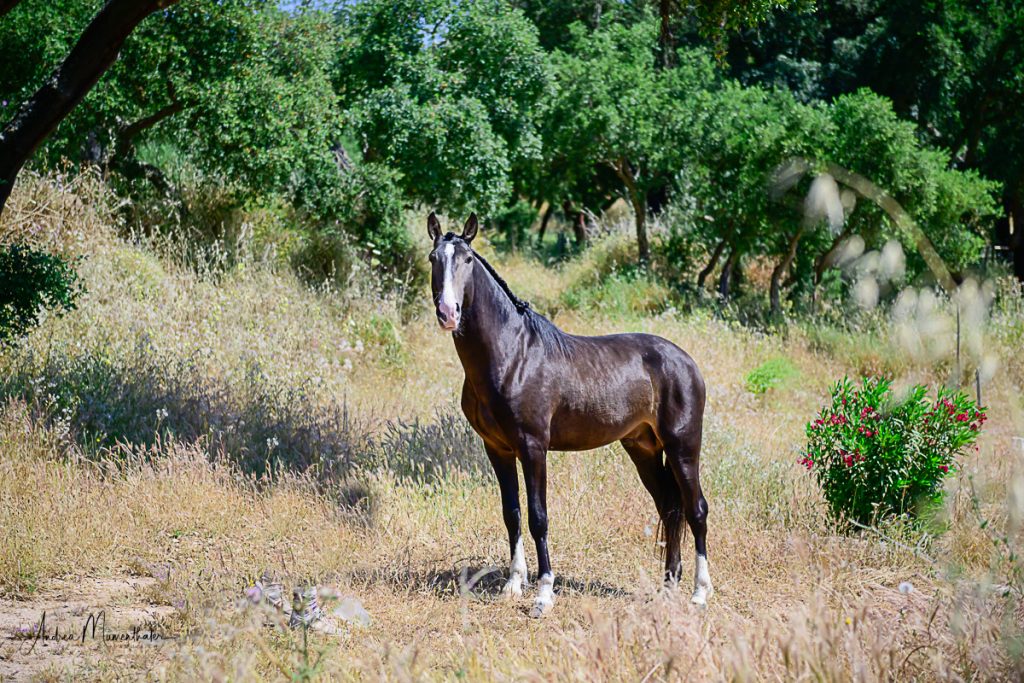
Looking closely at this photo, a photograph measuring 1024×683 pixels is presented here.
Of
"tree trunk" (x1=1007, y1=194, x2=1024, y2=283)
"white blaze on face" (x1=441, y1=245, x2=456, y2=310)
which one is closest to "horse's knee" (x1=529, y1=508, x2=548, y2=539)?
"white blaze on face" (x1=441, y1=245, x2=456, y2=310)

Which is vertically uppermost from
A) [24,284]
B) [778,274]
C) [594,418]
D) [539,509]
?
[24,284]

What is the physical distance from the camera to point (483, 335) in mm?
5539

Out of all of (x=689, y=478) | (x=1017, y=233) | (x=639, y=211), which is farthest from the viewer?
(x=1017, y=233)

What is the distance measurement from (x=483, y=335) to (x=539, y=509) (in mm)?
1118

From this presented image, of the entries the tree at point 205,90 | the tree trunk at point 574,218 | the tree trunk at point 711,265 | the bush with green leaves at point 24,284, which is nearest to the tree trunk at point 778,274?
the tree trunk at point 711,265

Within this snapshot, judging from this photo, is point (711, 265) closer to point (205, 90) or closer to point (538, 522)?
point (205, 90)

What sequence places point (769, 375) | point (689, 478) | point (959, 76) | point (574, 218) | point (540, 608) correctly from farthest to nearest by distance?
1. point (574, 218)
2. point (959, 76)
3. point (769, 375)
4. point (689, 478)
5. point (540, 608)

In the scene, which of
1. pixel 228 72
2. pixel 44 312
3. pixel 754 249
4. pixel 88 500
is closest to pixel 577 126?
pixel 754 249

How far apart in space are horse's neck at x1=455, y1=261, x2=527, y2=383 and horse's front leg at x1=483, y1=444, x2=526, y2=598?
628 mm

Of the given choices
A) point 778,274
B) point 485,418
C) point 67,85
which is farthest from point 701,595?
point 778,274

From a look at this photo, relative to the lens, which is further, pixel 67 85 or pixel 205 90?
pixel 205 90

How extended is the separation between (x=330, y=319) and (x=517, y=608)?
7842 millimetres

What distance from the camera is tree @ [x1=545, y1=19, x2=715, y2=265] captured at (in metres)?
17.4

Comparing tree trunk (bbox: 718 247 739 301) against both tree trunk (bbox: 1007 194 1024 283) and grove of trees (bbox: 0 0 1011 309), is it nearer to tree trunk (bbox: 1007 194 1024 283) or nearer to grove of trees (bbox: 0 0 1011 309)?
grove of trees (bbox: 0 0 1011 309)
